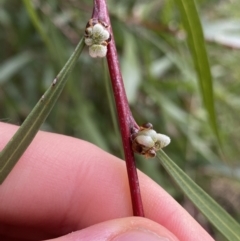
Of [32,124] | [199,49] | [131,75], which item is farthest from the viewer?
[131,75]

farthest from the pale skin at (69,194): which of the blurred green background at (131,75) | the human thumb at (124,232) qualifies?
the blurred green background at (131,75)

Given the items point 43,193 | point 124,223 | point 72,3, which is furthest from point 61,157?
point 72,3

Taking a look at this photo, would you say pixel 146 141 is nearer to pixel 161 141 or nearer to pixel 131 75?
pixel 161 141

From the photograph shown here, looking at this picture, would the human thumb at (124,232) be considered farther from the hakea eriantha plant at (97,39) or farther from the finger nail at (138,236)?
the hakea eriantha plant at (97,39)

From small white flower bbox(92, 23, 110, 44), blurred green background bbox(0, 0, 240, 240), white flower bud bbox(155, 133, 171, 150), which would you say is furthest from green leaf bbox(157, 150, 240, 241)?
blurred green background bbox(0, 0, 240, 240)

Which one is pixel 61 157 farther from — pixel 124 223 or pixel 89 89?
pixel 89 89

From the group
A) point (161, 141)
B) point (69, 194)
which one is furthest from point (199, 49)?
point (69, 194)
